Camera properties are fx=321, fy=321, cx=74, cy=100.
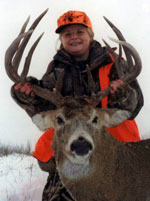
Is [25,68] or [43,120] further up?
[25,68]

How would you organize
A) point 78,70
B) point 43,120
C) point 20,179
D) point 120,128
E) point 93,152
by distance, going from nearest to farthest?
point 93,152 < point 43,120 < point 120,128 < point 78,70 < point 20,179

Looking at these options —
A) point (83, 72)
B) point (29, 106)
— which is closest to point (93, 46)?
point (83, 72)

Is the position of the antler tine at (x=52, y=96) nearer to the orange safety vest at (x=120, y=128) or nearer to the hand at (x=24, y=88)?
the hand at (x=24, y=88)

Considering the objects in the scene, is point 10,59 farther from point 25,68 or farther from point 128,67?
point 128,67

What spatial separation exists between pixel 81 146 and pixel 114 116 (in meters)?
0.95

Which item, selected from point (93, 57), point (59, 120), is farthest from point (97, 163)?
point (93, 57)

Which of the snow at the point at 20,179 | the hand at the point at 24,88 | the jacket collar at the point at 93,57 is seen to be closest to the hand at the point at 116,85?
the jacket collar at the point at 93,57

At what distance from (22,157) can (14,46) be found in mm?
4858

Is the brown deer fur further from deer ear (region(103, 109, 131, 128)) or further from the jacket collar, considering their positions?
the jacket collar

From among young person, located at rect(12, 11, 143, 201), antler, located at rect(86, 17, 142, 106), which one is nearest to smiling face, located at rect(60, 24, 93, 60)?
young person, located at rect(12, 11, 143, 201)

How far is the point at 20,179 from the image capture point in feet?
21.2

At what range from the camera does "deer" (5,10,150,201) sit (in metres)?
3.57

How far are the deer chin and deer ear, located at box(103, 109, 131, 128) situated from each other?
641 millimetres

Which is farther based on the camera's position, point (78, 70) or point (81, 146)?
point (78, 70)
